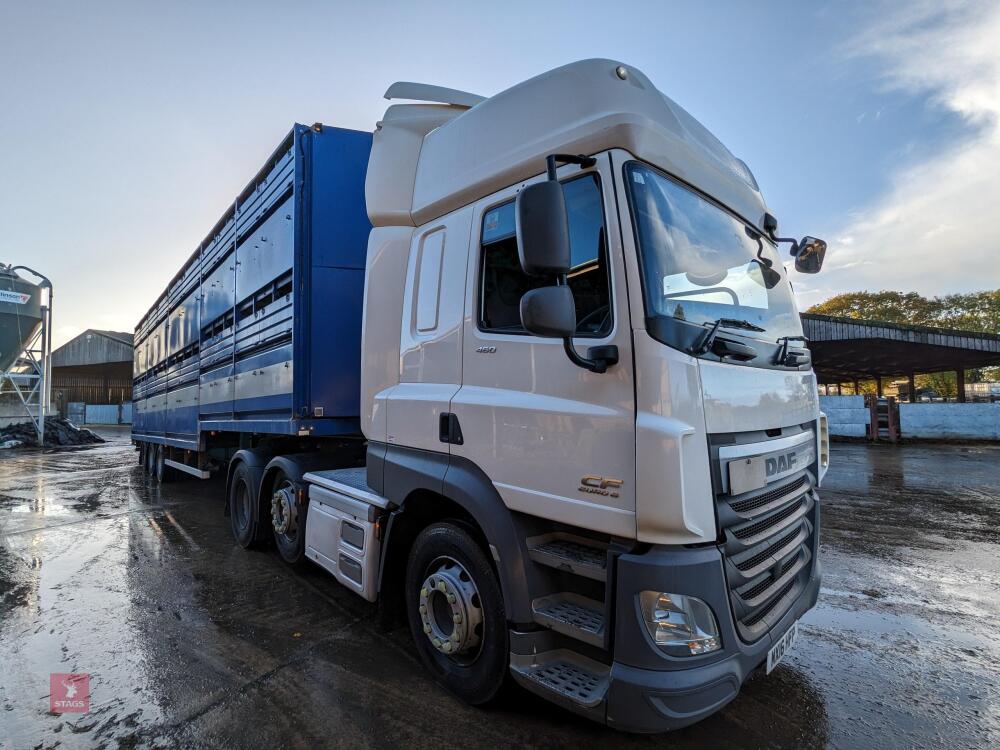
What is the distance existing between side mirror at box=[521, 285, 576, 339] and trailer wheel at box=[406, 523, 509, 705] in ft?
3.88

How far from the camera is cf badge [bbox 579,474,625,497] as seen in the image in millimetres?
1902

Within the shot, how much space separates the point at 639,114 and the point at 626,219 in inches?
19.5

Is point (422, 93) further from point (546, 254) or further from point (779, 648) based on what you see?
point (779, 648)

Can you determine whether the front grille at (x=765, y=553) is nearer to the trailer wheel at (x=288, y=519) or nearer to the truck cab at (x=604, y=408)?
the truck cab at (x=604, y=408)

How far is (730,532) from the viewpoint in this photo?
1.95 metres

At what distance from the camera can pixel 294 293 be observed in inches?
157

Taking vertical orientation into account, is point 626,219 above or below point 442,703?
above

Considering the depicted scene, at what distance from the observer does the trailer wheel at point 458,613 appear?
235 centimetres

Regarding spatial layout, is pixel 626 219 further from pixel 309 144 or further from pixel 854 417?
pixel 854 417

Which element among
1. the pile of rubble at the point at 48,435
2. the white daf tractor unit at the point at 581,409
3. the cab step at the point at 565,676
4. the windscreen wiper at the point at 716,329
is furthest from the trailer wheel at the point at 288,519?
the pile of rubble at the point at 48,435

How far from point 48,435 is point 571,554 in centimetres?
2503

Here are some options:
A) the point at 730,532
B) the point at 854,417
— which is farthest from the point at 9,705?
the point at 854,417

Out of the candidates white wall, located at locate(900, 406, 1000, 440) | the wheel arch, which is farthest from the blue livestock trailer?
white wall, located at locate(900, 406, 1000, 440)

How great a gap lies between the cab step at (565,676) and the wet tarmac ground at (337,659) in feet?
1.35
